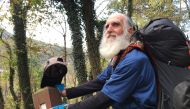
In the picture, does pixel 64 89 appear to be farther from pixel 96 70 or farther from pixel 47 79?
pixel 96 70

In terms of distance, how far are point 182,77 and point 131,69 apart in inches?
16.1

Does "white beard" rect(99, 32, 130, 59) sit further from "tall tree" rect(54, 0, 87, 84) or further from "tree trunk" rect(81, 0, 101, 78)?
"tall tree" rect(54, 0, 87, 84)

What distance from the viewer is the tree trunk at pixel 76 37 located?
1706 centimetres

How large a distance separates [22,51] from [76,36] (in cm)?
549

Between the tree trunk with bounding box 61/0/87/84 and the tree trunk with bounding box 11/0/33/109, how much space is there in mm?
4705

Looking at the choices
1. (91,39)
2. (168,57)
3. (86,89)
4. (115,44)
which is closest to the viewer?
(168,57)

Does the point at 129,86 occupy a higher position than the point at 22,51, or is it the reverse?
the point at 22,51

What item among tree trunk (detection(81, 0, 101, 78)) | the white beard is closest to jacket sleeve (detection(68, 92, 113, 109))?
the white beard

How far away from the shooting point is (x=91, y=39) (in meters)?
14.0

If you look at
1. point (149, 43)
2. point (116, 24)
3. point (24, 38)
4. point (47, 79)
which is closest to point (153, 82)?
point (149, 43)

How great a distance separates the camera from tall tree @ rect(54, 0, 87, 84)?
56.0 ft

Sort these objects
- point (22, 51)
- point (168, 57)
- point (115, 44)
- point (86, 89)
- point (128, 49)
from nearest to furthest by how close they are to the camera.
Answer: point (168, 57)
point (128, 49)
point (115, 44)
point (86, 89)
point (22, 51)

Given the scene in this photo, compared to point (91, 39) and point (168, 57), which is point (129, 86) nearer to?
point (168, 57)

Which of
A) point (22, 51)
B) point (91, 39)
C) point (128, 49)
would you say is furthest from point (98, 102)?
point (22, 51)
